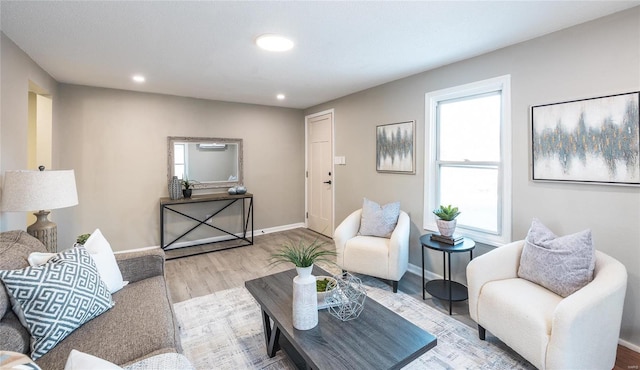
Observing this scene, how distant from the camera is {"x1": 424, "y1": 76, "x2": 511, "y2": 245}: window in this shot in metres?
2.54

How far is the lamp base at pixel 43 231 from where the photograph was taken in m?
2.16

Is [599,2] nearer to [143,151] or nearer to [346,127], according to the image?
[346,127]

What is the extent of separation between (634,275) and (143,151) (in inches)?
199

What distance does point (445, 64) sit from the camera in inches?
113

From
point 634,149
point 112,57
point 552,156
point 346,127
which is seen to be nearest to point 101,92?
point 112,57

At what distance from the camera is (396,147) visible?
3449mm

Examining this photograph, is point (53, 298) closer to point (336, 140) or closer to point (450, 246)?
point (450, 246)

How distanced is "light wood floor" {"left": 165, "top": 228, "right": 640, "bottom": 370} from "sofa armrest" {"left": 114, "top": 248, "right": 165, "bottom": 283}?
29.2 inches

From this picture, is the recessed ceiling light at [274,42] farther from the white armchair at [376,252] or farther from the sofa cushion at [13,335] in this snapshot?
the sofa cushion at [13,335]

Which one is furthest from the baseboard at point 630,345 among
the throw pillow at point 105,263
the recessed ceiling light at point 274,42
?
the throw pillow at point 105,263

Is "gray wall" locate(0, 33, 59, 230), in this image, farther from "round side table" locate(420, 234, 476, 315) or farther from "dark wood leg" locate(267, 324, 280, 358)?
"round side table" locate(420, 234, 476, 315)

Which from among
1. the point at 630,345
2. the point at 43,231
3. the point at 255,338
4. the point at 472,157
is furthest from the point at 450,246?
the point at 43,231

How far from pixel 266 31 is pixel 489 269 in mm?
2345

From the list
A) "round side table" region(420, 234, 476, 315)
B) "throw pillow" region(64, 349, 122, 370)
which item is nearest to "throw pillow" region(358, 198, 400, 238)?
"round side table" region(420, 234, 476, 315)
